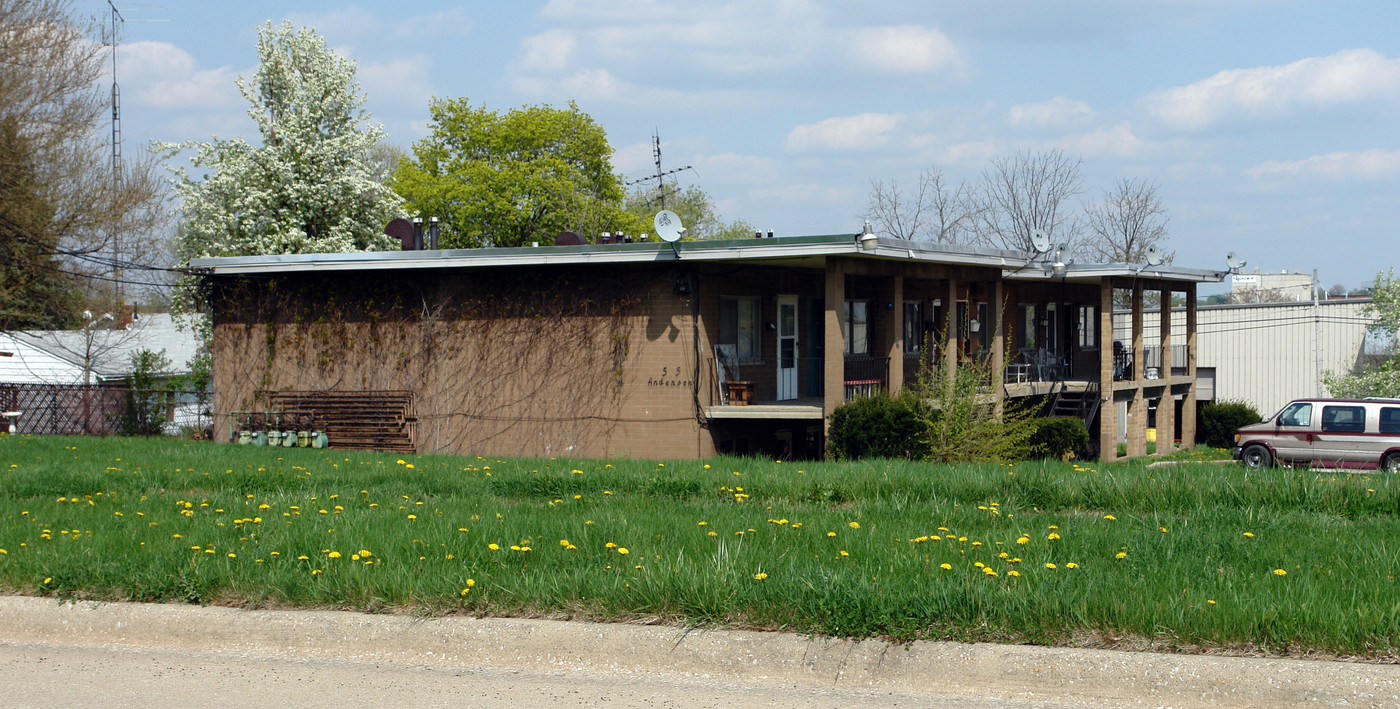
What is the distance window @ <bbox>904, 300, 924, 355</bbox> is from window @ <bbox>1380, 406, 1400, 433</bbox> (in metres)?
9.84

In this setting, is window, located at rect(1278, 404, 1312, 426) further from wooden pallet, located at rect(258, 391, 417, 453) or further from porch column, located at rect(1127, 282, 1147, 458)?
wooden pallet, located at rect(258, 391, 417, 453)

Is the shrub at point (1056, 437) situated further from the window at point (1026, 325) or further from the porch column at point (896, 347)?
the window at point (1026, 325)

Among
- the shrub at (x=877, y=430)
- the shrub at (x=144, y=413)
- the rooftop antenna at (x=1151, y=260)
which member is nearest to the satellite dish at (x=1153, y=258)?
the rooftop antenna at (x=1151, y=260)

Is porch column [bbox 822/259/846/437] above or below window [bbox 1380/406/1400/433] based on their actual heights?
above

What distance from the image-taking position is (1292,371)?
147 feet

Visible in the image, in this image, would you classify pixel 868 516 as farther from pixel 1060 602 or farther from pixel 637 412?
pixel 637 412

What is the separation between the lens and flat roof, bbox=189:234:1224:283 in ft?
63.1

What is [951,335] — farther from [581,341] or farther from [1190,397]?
[1190,397]

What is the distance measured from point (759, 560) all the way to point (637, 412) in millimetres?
14452

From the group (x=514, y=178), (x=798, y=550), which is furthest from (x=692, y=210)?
(x=798, y=550)

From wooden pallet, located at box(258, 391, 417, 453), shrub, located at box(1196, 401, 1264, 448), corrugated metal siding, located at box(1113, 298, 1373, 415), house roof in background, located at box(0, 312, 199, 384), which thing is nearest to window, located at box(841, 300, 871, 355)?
wooden pallet, located at box(258, 391, 417, 453)

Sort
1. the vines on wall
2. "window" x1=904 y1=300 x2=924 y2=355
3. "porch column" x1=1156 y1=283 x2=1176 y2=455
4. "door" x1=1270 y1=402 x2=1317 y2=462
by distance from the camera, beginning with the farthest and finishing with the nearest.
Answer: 1. "porch column" x1=1156 y1=283 x2=1176 y2=455
2. "window" x1=904 y1=300 x2=924 y2=355
3. "door" x1=1270 y1=402 x2=1317 y2=462
4. the vines on wall

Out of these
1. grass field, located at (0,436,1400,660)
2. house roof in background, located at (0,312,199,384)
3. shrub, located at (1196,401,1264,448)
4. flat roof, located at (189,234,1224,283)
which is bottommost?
shrub, located at (1196,401,1264,448)

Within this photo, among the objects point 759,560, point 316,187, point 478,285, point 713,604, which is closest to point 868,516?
point 759,560
